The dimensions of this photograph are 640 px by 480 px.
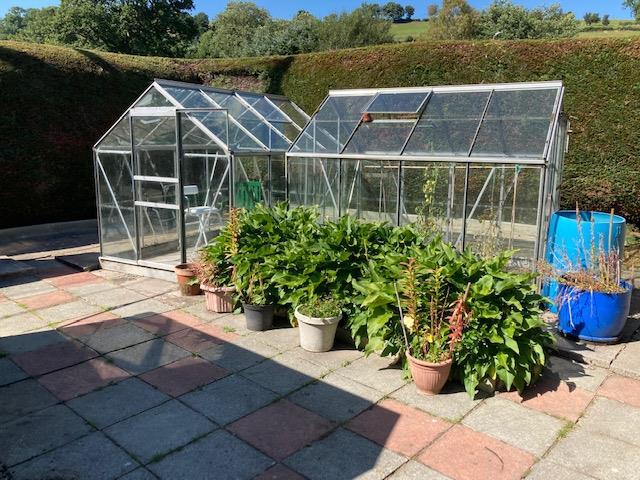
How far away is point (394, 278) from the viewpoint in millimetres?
4195

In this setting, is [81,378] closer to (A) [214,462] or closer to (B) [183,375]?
(B) [183,375]

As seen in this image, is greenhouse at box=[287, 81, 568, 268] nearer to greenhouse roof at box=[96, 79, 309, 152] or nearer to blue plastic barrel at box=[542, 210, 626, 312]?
blue plastic barrel at box=[542, 210, 626, 312]

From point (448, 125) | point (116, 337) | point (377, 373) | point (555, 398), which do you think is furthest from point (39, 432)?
point (448, 125)

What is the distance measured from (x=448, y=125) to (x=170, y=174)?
4151 millimetres

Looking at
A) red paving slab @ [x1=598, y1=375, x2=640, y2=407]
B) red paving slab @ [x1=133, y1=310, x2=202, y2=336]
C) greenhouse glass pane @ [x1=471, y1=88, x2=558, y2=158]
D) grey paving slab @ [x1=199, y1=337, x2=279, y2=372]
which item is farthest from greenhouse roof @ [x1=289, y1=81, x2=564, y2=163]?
grey paving slab @ [x1=199, y1=337, x2=279, y2=372]

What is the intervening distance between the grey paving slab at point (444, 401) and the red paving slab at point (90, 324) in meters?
3.34

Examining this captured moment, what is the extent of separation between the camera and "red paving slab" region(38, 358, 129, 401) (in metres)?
3.89

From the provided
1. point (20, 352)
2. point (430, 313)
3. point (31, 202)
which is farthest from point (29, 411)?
point (31, 202)

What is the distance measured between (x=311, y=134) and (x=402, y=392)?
4924mm

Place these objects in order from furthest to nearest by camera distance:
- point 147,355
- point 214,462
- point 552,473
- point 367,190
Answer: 1. point 367,190
2. point 147,355
3. point 214,462
4. point 552,473

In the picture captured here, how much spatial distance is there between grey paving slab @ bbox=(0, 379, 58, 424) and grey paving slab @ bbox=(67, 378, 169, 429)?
0.23 meters

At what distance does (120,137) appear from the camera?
730cm

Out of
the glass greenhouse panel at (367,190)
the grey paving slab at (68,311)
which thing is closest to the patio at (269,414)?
the grey paving slab at (68,311)

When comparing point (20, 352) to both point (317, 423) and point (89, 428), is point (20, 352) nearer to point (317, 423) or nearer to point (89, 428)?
point (89, 428)
